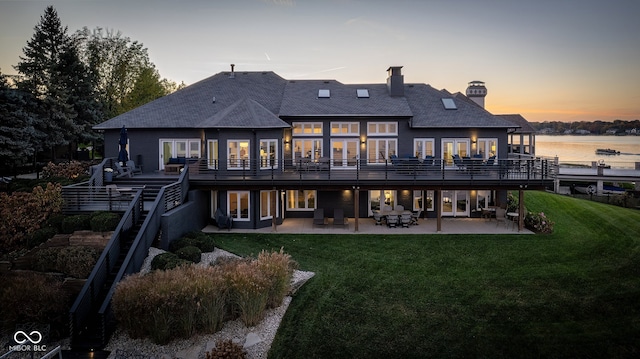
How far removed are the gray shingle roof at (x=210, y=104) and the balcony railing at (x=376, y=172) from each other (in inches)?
83.6

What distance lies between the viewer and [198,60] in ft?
117

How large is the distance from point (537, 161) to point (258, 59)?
23.4 meters

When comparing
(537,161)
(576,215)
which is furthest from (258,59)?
(576,215)

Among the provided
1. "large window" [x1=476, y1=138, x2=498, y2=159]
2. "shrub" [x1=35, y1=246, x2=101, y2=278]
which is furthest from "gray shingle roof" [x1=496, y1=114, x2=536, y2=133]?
"shrub" [x1=35, y1=246, x2=101, y2=278]

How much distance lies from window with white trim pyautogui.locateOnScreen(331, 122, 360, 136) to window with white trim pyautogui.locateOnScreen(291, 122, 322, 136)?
0.85 metres

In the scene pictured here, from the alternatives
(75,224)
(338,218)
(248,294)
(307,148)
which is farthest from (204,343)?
(307,148)

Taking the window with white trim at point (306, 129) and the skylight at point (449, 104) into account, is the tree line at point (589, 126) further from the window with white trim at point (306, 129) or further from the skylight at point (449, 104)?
the window with white trim at point (306, 129)

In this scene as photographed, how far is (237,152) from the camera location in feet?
63.6

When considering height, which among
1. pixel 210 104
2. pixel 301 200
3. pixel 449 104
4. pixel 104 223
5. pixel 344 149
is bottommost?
pixel 301 200

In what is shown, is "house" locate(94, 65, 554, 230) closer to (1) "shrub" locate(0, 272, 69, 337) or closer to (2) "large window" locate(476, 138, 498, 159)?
(2) "large window" locate(476, 138, 498, 159)

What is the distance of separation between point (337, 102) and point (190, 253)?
43.7 ft

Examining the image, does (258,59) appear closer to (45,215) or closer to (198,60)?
(198,60)

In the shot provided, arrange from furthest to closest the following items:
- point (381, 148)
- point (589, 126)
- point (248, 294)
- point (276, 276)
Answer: point (589, 126), point (381, 148), point (276, 276), point (248, 294)

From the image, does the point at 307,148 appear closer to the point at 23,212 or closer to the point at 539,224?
the point at 539,224
